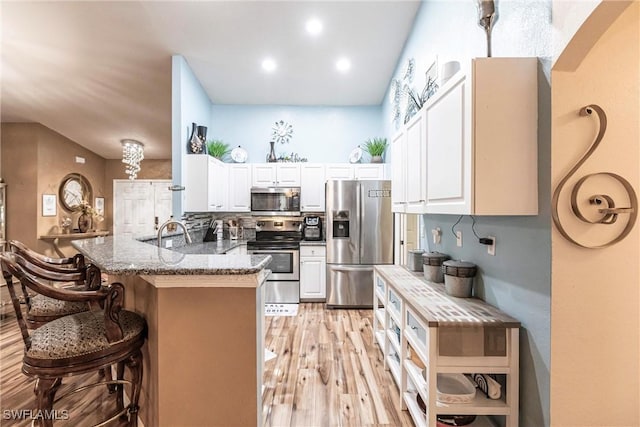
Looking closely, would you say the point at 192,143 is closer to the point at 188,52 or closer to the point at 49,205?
the point at 188,52

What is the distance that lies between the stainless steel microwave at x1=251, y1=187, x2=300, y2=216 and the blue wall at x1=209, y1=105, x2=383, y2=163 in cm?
69

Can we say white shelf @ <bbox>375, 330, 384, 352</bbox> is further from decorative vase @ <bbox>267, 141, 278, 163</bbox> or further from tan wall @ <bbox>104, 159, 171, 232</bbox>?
tan wall @ <bbox>104, 159, 171, 232</bbox>

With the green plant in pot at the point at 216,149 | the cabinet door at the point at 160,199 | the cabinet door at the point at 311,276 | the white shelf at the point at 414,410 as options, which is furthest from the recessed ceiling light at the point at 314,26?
the cabinet door at the point at 160,199

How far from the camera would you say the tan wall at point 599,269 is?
47.5 inches

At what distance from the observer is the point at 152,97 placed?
4.66m

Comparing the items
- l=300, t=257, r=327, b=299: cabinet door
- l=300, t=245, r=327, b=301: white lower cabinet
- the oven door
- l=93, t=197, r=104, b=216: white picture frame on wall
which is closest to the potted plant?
l=300, t=245, r=327, b=301: white lower cabinet

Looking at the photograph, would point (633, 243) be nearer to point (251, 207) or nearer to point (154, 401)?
point (154, 401)

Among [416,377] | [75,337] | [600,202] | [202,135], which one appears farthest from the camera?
[202,135]

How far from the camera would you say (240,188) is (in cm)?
463

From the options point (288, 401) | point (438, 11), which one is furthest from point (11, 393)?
point (438, 11)

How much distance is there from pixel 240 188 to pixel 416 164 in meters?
3.15

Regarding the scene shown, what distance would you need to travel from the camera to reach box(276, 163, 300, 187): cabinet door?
4598mm

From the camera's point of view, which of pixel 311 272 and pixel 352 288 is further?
pixel 311 272

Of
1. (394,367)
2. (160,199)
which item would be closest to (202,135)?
(394,367)
